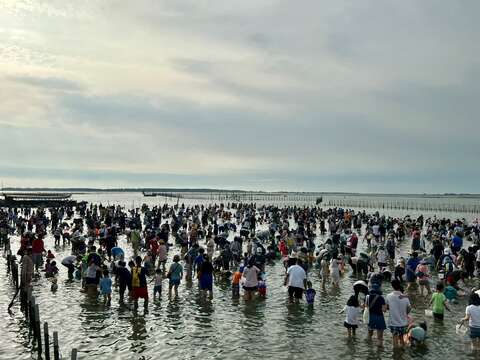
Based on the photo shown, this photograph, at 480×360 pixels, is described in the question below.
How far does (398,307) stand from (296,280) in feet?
14.7

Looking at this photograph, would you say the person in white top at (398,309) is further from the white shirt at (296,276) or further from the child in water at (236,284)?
the child in water at (236,284)

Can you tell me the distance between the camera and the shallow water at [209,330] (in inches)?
423

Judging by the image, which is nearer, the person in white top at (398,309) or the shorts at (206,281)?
the person in white top at (398,309)

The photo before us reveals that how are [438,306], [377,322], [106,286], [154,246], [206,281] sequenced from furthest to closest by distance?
[154,246] < [206,281] < [106,286] < [438,306] < [377,322]

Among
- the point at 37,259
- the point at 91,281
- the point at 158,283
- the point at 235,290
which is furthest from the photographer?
the point at 37,259

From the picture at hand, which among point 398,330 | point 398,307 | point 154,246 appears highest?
point 398,307

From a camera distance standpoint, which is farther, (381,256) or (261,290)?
(381,256)

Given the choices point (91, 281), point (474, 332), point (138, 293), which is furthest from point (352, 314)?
point (91, 281)

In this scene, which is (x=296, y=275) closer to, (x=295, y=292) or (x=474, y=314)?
(x=295, y=292)

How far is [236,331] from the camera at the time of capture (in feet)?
40.5

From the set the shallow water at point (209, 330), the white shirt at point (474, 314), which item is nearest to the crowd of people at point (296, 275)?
the white shirt at point (474, 314)

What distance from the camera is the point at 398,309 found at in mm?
10453

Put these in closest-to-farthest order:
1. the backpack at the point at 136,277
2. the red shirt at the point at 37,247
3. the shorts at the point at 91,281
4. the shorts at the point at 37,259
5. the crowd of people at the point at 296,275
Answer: the crowd of people at the point at 296,275 < the backpack at the point at 136,277 < the shorts at the point at 91,281 < the shorts at the point at 37,259 < the red shirt at the point at 37,247

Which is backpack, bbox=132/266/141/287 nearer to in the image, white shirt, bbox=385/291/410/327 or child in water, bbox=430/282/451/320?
white shirt, bbox=385/291/410/327
